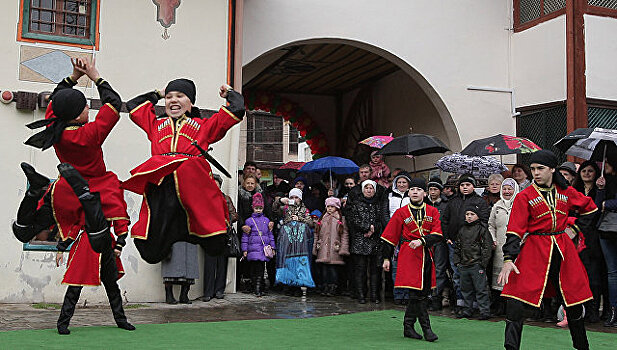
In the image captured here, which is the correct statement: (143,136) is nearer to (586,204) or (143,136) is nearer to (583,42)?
(586,204)

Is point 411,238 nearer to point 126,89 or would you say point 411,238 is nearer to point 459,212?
point 459,212

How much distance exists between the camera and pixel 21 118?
929 cm

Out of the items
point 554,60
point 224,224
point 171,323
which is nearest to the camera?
point 224,224

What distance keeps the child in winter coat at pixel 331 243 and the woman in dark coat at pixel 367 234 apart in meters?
0.25

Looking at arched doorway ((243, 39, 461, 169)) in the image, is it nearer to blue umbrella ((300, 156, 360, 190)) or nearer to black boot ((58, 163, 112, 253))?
blue umbrella ((300, 156, 360, 190))

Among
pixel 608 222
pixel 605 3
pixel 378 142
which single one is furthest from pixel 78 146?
pixel 605 3

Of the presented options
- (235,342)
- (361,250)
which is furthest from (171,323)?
(361,250)

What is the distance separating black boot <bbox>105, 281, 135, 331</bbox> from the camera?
647cm

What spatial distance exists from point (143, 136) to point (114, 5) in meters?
1.78

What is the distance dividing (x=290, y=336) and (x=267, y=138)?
3112 cm

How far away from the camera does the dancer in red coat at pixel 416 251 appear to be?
21.8 feet

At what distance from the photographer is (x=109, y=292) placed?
648 cm

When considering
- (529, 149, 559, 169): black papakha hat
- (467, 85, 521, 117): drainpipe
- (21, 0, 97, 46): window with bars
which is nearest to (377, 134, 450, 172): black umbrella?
(467, 85, 521, 117): drainpipe

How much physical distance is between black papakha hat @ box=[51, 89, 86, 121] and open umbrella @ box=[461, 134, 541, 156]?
18.9ft
